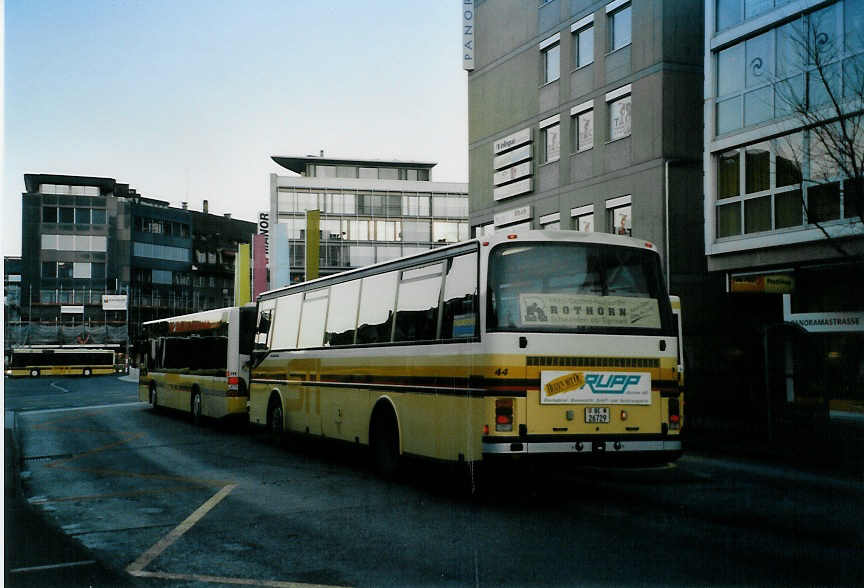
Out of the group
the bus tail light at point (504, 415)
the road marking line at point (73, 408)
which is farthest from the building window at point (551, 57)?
the bus tail light at point (504, 415)

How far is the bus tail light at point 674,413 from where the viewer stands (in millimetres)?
10438

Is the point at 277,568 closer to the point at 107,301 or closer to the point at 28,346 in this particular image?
the point at 28,346

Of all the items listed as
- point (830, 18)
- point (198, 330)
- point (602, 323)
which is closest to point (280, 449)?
point (198, 330)

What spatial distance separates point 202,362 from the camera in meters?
23.1

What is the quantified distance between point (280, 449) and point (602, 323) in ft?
28.8

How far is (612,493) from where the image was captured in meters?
11.0

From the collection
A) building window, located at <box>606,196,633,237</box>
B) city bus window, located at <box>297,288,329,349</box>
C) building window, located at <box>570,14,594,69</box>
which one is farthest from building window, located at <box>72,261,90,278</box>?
city bus window, located at <box>297,288,329,349</box>

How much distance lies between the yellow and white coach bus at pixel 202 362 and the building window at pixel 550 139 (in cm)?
1294

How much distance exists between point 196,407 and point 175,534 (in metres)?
15.5

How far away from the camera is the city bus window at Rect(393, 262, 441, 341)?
1108 centimetres

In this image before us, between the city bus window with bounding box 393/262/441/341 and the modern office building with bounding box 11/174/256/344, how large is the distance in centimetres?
5402

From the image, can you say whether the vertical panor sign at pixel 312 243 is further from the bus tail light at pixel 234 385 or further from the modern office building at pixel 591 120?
the bus tail light at pixel 234 385

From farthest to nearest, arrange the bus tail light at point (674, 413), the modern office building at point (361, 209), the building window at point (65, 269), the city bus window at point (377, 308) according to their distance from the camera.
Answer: the modern office building at point (361, 209) → the building window at point (65, 269) → the city bus window at point (377, 308) → the bus tail light at point (674, 413)

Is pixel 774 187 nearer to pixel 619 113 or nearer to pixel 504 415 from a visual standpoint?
pixel 619 113
